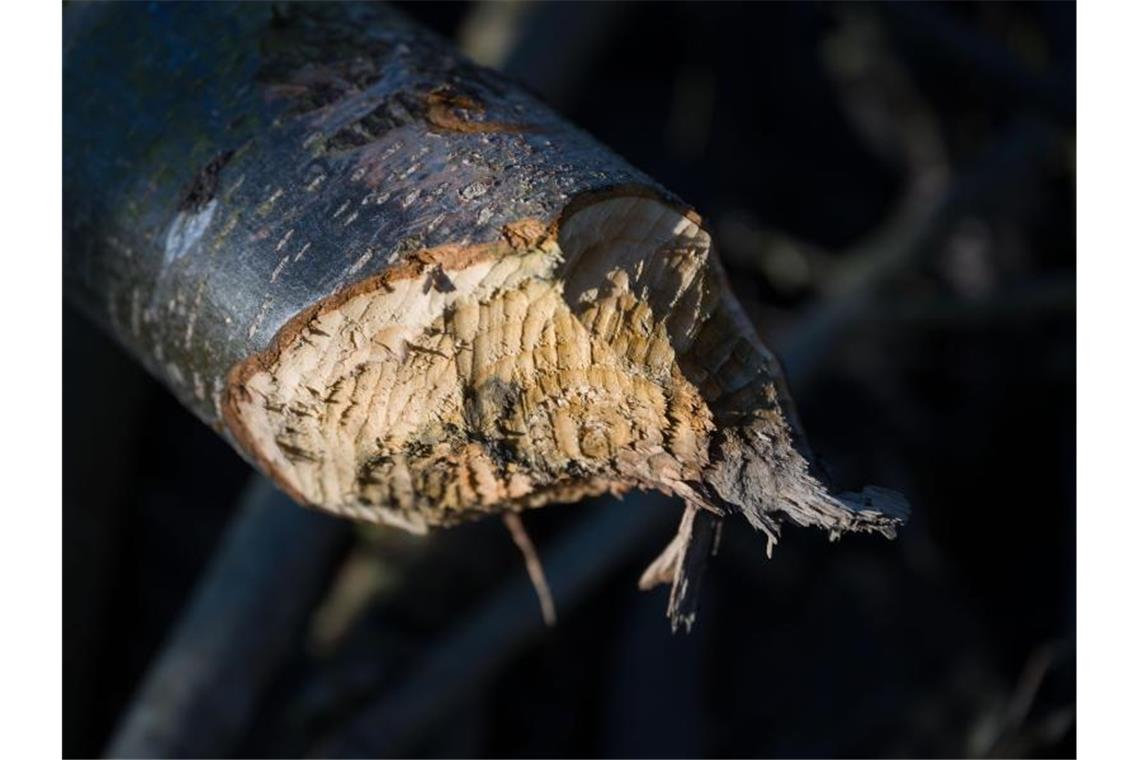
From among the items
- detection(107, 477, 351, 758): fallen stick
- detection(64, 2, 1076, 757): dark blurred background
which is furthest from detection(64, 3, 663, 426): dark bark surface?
detection(64, 2, 1076, 757): dark blurred background

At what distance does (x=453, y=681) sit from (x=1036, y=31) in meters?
1.81

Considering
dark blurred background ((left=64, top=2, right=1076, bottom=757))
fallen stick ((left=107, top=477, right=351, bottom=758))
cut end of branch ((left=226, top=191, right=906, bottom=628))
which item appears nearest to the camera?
cut end of branch ((left=226, top=191, right=906, bottom=628))

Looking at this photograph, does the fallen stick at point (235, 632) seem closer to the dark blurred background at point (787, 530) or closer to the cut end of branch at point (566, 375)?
the dark blurred background at point (787, 530)

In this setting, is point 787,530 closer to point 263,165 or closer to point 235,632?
point 235,632

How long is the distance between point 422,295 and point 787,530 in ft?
4.73

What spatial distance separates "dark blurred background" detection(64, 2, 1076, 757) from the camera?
1.71 metres

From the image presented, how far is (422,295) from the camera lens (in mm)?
815

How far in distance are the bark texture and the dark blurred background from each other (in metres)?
0.63

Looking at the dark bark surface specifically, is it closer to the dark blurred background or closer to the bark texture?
the bark texture

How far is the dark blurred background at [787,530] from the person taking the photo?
1709 mm

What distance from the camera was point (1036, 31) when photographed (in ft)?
8.57

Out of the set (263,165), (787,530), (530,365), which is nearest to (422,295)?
(530,365)
